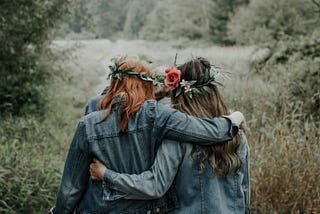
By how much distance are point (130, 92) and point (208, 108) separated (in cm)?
46

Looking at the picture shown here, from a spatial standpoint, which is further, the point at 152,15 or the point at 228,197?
the point at 152,15

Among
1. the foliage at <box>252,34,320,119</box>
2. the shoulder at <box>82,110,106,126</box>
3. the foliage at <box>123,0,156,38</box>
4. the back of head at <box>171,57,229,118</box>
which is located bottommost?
the foliage at <box>123,0,156,38</box>

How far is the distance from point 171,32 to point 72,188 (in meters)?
40.7

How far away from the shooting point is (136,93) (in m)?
2.94

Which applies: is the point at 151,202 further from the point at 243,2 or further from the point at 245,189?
the point at 243,2

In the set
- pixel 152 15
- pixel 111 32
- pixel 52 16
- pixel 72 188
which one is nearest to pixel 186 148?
pixel 72 188

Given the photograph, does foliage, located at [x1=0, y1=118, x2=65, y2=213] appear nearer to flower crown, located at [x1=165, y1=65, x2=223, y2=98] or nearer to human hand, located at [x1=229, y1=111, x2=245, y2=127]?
flower crown, located at [x1=165, y1=65, x2=223, y2=98]

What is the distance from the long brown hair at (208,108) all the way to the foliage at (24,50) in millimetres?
6301

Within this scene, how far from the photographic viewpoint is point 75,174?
305 centimetres

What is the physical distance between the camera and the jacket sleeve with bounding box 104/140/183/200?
2.81m

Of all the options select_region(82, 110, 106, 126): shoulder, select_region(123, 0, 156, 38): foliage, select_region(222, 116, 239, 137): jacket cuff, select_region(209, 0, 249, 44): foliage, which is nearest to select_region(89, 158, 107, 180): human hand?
select_region(82, 110, 106, 126): shoulder

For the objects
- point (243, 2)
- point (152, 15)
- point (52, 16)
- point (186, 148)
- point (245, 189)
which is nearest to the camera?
point (186, 148)

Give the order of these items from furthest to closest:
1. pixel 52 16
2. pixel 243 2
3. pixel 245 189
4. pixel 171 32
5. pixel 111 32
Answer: pixel 111 32 → pixel 171 32 → pixel 243 2 → pixel 52 16 → pixel 245 189

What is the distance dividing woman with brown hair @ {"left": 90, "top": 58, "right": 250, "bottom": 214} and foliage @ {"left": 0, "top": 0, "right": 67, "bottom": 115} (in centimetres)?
633
